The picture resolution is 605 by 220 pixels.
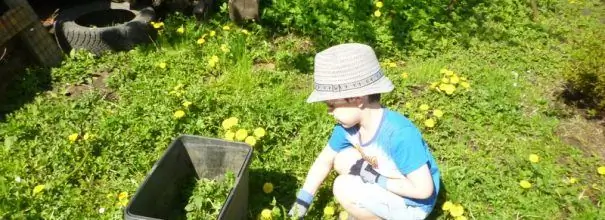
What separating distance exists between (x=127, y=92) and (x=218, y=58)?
30.6 inches

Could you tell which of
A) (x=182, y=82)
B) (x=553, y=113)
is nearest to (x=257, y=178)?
(x=182, y=82)

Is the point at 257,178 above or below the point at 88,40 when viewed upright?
below

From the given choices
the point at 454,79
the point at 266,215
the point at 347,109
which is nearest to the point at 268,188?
the point at 266,215

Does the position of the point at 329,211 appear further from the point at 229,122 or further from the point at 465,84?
the point at 465,84

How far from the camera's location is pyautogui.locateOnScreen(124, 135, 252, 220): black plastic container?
2340 mm

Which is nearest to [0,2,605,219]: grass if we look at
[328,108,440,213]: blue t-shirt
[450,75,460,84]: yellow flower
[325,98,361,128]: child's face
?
[450,75,460,84]: yellow flower

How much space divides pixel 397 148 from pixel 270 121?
54.5 inches

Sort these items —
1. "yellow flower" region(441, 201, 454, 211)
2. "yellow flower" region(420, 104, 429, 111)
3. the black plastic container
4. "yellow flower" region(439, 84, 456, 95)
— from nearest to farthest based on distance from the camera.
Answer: the black plastic container
"yellow flower" region(441, 201, 454, 211)
"yellow flower" region(420, 104, 429, 111)
"yellow flower" region(439, 84, 456, 95)

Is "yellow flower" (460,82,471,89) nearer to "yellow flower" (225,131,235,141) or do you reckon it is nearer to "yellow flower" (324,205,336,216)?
"yellow flower" (324,205,336,216)

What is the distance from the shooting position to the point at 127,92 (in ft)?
12.4

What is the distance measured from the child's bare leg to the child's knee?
0.07 meters

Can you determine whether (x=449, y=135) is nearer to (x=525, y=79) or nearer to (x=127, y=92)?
(x=525, y=79)

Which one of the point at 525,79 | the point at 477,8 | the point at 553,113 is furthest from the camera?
the point at 477,8

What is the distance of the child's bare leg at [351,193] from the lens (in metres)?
2.40
